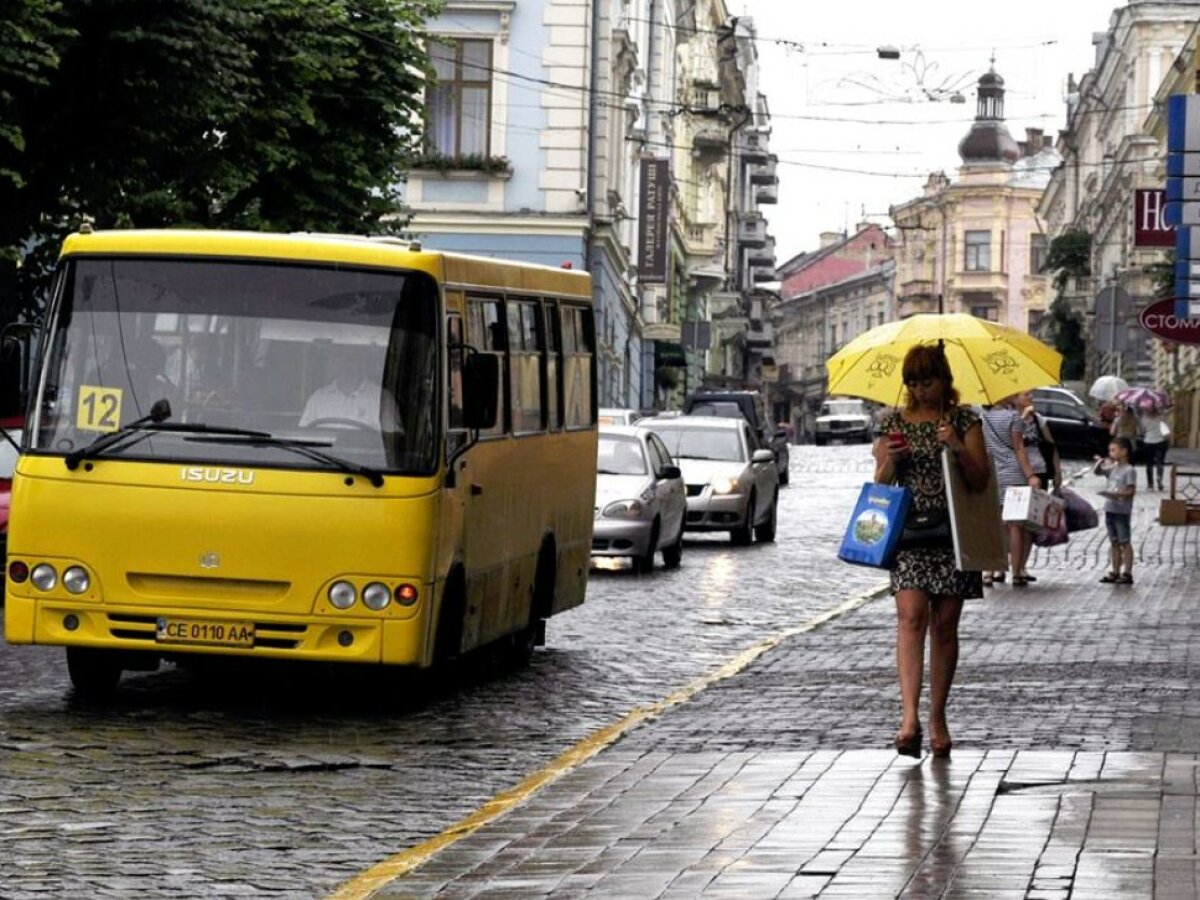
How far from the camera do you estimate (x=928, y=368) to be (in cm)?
1163

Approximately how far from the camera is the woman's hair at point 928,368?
38.1 ft

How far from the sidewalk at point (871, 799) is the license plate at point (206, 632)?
79.1 inches

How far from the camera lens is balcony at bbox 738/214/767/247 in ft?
440

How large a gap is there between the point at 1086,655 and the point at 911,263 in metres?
152

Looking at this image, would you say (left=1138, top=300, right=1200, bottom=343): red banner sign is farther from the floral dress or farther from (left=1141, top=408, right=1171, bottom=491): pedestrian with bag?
(left=1141, top=408, right=1171, bottom=491): pedestrian with bag

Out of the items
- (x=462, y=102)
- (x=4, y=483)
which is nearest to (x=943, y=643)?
(x=4, y=483)

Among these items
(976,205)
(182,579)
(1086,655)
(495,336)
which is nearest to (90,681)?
(182,579)

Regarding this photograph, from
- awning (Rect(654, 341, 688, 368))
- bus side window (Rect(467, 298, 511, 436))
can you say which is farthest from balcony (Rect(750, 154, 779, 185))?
bus side window (Rect(467, 298, 511, 436))

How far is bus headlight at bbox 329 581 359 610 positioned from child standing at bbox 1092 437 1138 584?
39.0ft

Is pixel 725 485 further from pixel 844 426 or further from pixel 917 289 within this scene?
pixel 917 289

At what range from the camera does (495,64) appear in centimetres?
5072

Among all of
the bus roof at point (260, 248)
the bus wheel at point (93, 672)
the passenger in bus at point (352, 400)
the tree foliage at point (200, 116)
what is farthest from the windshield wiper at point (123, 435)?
the tree foliage at point (200, 116)

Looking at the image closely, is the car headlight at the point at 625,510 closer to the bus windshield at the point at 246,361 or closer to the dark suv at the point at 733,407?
the bus windshield at the point at 246,361

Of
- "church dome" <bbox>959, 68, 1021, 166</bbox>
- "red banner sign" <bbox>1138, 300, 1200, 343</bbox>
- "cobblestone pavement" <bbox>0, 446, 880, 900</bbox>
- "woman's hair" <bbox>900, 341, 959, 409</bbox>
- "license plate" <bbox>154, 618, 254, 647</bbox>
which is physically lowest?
"cobblestone pavement" <bbox>0, 446, 880, 900</bbox>
